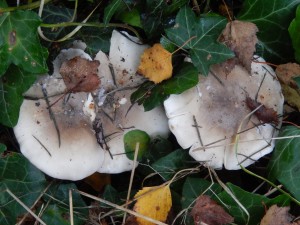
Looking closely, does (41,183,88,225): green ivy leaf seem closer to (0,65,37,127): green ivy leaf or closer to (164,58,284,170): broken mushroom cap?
(0,65,37,127): green ivy leaf

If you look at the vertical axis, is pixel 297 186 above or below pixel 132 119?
below

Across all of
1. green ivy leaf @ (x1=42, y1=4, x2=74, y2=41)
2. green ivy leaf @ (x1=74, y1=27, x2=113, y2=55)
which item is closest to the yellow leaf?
green ivy leaf @ (x1=74, y1=27, x2=113, y2=55)

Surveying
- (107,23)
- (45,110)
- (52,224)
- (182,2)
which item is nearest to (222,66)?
Result: (182,2)

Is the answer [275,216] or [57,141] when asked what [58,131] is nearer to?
[57,141]

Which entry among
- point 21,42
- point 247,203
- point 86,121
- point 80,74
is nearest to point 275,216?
point 247,203

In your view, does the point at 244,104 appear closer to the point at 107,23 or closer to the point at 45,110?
the point at 107,23

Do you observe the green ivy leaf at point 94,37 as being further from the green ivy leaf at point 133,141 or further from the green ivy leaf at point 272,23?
the green ivy leaf at point 272,23
